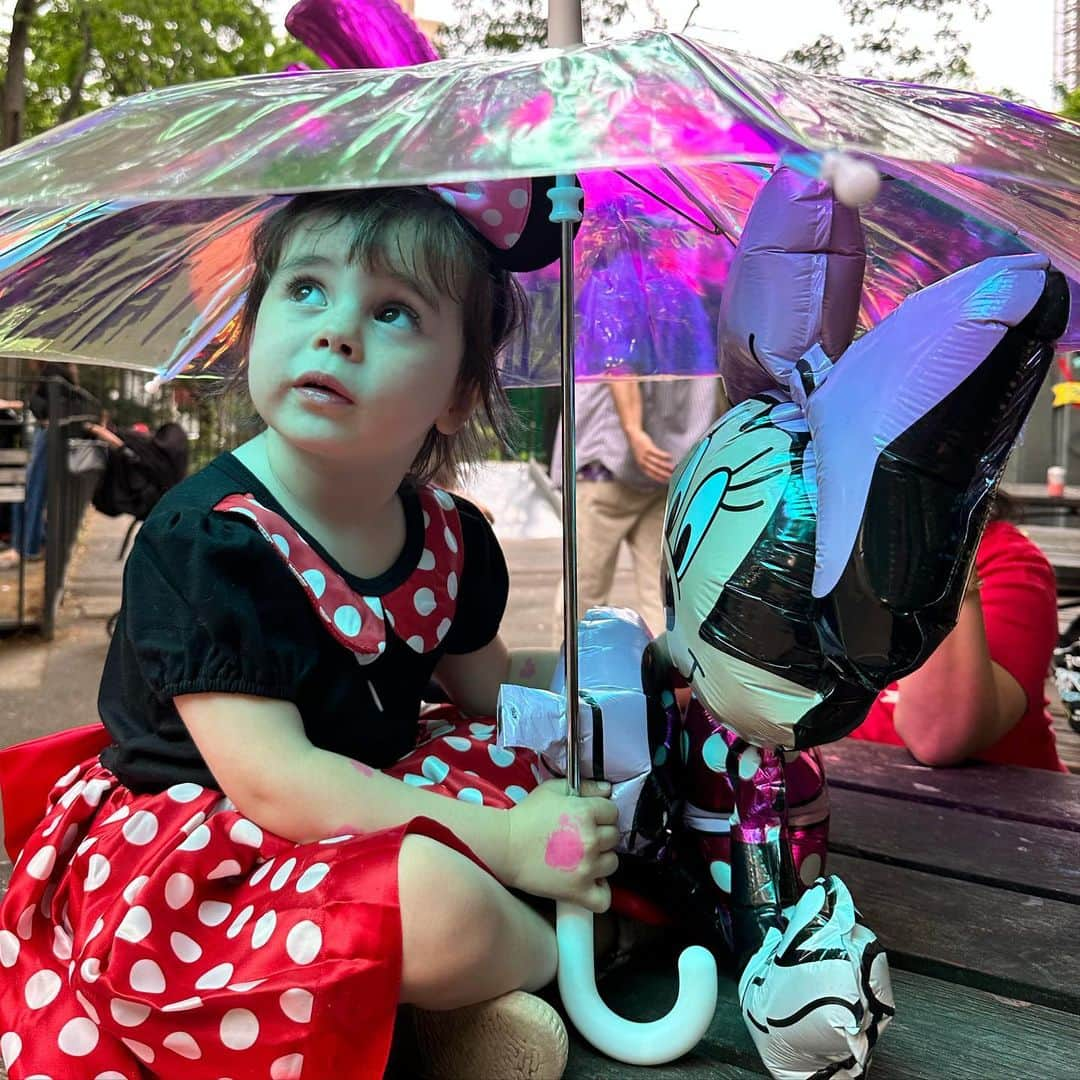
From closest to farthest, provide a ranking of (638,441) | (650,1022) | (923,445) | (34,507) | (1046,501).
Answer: (923,445) < (650,1022) < (638,441) < (1046,501) < (34,507)

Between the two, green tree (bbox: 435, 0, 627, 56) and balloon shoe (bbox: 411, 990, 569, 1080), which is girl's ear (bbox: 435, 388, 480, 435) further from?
green tree (bbox: 435, 0, 627, 56)

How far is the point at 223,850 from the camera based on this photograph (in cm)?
127

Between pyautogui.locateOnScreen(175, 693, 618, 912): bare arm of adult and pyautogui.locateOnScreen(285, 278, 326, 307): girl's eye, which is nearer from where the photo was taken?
pyautogui.locateOnScreen(175, 693, 618, 912): bare arm of adult

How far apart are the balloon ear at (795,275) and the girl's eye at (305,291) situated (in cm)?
47

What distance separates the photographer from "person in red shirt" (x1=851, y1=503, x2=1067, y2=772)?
2.07 m

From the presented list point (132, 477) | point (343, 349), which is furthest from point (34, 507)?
point (343, 349)

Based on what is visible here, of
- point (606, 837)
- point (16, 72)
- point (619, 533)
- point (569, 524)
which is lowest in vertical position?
point (619, 533)

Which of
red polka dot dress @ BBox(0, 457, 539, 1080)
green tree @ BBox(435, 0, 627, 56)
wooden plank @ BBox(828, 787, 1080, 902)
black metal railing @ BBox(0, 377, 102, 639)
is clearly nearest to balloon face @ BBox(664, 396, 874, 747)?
red polka dot dress @ BBox(0, 457, 539, 1080)

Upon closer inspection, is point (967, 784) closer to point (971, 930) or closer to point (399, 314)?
point (971, 930)

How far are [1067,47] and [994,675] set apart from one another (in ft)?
42.0

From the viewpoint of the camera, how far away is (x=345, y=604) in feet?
4.58

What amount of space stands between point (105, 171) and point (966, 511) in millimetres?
797

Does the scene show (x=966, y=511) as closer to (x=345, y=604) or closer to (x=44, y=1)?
(x=345, y=604)

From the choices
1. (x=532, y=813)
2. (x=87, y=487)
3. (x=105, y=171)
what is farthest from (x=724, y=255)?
(x=87, y=487)
